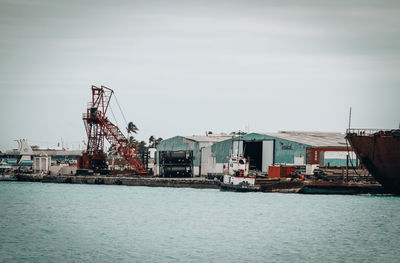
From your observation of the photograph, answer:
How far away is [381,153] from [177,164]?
37638mm

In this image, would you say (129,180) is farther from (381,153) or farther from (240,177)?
(381,153)

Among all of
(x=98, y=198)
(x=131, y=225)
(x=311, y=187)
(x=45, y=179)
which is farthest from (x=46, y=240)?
(x=45, y=179)

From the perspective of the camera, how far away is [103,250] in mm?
36656

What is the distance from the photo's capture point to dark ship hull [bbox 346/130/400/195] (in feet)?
218

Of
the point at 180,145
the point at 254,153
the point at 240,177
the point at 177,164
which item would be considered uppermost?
the point at 180,145

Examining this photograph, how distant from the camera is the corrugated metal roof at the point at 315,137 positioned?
280 feet

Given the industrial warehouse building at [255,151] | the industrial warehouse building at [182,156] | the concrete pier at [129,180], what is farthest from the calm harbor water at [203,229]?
the industrial warehouse building at [182,156]

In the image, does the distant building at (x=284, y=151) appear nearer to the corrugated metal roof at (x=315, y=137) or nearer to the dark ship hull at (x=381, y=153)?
the corrugated metal roof at (x=315, y=137)

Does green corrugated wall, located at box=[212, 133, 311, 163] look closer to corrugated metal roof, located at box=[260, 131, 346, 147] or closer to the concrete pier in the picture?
corrugated metal roof, located at box=[260, 131, 346, 147]

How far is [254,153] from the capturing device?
88.1 m

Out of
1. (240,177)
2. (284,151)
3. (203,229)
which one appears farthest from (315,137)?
(203,229)

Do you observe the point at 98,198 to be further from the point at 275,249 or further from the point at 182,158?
the point at 275,249

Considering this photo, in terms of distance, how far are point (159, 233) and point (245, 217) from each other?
34.5 ft

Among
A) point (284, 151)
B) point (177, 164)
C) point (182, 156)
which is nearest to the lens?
point (284, 151)
